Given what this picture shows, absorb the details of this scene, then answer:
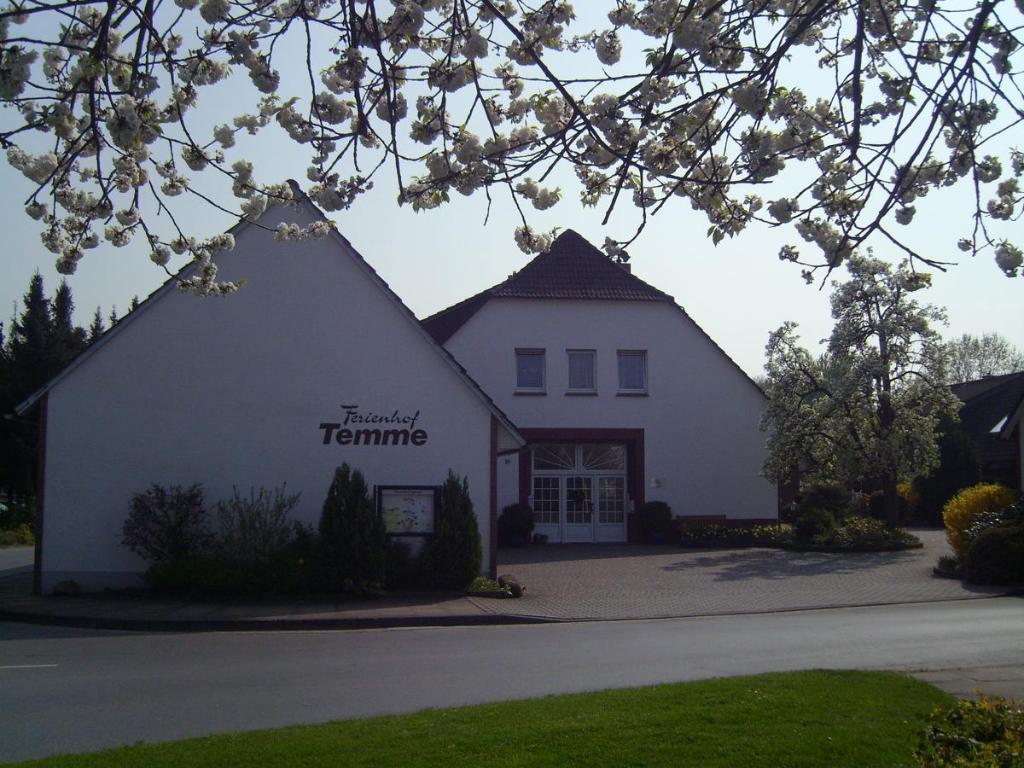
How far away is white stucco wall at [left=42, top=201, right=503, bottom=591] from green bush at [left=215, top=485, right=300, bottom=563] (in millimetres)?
464

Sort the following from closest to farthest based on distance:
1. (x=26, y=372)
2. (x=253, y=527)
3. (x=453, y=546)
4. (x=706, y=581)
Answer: (x=253, y=527) → (x=453, y=546) → (x=706, y=581) → (x=26, y=372)

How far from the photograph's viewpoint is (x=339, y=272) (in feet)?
66.7

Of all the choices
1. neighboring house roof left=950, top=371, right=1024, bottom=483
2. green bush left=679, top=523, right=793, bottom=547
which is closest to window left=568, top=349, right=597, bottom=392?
green bush left=679, top=523, right=793, bottom=547

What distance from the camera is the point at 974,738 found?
17.1 feet

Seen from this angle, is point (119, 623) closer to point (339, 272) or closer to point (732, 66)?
point (339, 272)

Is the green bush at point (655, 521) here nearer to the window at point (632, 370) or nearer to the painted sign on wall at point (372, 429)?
the window at point (632, 370)

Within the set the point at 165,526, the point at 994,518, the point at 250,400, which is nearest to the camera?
the point at 165,526

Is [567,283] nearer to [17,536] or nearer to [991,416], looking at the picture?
[17,536]

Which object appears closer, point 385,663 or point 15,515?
point 385,663

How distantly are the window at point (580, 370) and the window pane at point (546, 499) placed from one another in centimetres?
311

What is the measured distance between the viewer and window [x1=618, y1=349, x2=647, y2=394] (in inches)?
1287

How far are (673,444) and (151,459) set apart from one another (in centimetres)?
1766

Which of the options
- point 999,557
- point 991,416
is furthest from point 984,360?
point 999,557

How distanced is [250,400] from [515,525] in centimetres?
1276
